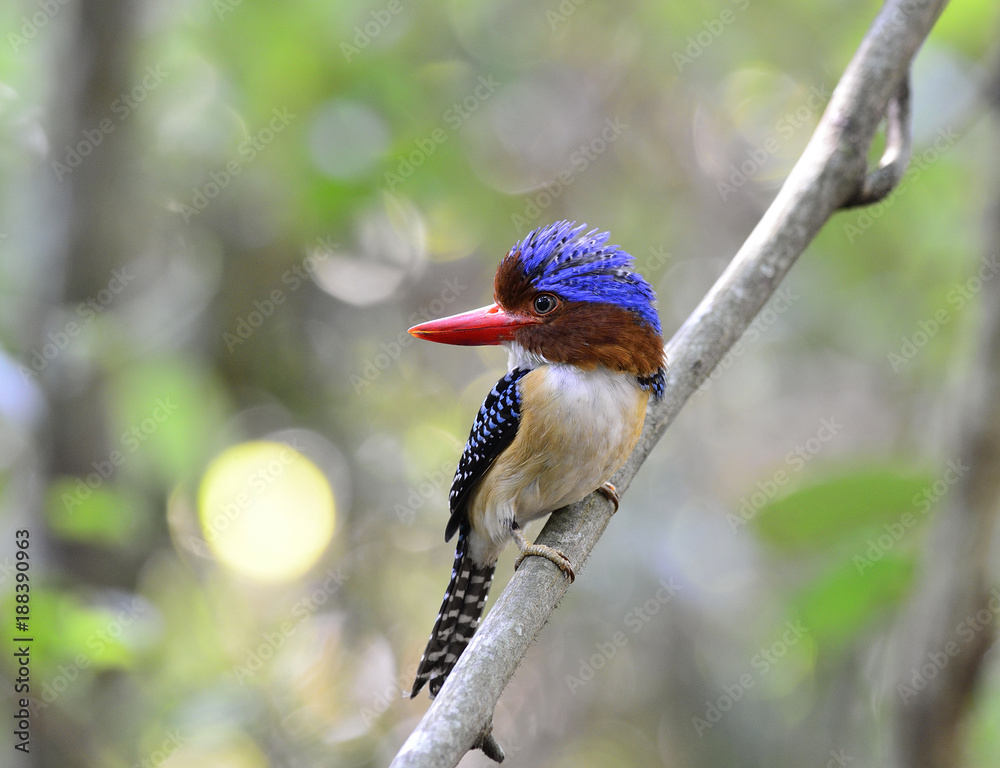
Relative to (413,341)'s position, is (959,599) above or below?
below

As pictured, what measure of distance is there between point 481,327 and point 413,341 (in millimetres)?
2924

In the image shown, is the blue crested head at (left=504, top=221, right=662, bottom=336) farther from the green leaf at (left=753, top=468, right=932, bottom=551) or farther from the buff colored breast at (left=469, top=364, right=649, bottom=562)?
the green leaf at (left=753, top=468, right=932, bottom=551)

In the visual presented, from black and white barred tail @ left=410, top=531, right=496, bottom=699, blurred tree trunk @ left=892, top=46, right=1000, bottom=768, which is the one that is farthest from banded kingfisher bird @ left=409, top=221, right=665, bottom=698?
blurred tree trunk @ left=892, top=46, right=1000, bottom=768

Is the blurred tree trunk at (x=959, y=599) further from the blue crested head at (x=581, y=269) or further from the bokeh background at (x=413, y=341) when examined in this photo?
the blue crested head at (x=581, y=269)

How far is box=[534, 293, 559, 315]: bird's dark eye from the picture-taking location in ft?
7.37

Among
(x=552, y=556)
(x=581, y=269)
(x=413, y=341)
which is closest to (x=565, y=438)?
(x=552, y=556)

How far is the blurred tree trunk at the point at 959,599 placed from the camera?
235cm

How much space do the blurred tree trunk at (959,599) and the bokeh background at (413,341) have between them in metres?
0.24

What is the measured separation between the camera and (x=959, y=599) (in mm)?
2398

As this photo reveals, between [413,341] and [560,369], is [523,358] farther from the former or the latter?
[413,341]

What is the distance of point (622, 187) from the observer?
506 centimetres

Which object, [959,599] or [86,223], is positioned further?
[86,223]

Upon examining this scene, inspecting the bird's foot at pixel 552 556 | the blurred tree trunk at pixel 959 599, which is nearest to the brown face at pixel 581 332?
the bird's foot at pixel 552 556

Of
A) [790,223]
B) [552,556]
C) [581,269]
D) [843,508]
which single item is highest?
[790,223]
